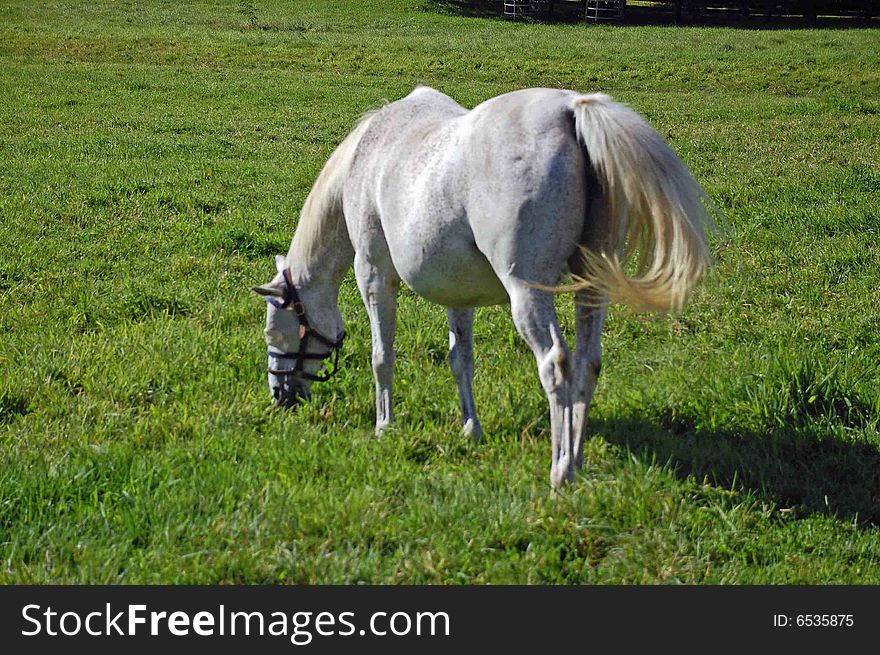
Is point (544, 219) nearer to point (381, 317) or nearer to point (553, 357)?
point (553, 357)

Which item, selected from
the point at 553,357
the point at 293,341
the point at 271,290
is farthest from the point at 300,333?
the point at 553,357

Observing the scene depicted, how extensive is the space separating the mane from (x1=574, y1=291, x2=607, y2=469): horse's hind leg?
67.3 inches

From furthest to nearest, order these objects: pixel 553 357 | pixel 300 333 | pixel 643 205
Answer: pixel 300 333, pixel 553 357, pixel 643 205

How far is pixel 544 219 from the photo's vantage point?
13.6 ft

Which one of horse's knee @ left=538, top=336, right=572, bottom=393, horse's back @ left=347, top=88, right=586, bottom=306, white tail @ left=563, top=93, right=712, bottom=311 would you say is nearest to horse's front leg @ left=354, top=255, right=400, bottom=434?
horse's back @ left=347, top=88, right=586, bottom=306

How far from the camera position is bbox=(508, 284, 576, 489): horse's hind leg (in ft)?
13.9

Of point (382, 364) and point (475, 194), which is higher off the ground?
point (475, 194)

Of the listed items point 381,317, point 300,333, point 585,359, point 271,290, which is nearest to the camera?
point 585,359

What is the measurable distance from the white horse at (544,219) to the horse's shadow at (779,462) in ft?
2.19

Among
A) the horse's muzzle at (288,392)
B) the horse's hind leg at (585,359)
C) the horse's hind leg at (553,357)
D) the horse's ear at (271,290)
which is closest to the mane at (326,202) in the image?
the horse's ear at (271,290)

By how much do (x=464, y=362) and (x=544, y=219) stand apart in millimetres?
1528

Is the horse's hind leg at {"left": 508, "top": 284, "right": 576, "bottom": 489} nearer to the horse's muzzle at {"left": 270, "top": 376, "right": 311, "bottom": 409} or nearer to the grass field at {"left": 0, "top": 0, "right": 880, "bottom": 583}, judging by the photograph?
the grass field at {"left": 0, "top": 0, "right": 880, "bottom": 583}

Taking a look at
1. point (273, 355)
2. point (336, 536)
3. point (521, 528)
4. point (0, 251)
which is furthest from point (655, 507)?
point (0, 251)

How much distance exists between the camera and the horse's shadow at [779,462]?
4406 millimetres
